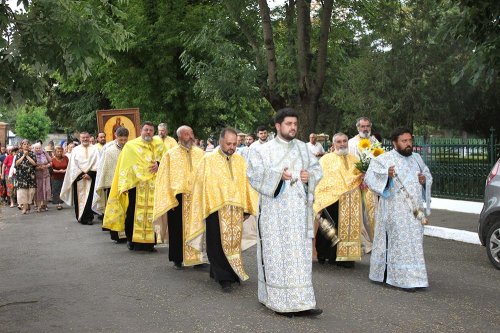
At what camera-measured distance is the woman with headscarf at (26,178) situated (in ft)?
65.6

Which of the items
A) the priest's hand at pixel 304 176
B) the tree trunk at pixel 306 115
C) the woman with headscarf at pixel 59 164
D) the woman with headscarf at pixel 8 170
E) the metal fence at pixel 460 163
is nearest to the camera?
the priest's hand at pixel 304 176

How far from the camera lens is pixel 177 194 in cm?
993

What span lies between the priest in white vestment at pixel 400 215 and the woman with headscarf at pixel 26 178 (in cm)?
1344

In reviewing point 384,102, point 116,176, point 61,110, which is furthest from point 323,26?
point 61,110

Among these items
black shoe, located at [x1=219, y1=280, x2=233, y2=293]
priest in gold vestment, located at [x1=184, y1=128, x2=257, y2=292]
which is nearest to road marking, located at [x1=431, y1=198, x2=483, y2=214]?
priest in gold vestment, located at [x1=184, y1=128, x2=257, y2=292]

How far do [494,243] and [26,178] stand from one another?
1383 cm

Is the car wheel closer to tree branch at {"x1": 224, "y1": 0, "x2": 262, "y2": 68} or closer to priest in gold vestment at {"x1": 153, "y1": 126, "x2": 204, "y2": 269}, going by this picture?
priest in gold vestment at {"x1": 153, "y1": 126, "x2": 204, "y2": 269}

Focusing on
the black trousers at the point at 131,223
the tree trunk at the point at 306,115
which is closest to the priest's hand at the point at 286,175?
the black trousers at the point at 131,223

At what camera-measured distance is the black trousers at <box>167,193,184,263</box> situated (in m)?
9.95

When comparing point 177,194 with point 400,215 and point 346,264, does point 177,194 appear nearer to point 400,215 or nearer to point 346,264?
point 346,264

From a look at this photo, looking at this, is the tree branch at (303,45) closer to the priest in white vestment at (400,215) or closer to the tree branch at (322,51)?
the tree branch at (322,51)

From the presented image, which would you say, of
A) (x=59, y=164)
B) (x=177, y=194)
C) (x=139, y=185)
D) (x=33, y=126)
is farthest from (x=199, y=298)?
(x=33, y=126)

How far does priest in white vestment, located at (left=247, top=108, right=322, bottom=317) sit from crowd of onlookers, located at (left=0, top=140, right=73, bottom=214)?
14025 mm

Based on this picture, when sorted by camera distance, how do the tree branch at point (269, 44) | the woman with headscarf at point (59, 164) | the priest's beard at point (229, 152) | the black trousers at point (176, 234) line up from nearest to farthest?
the priest's beard at point (229, 152) → the black trousers at point (176, 234) → the tree branch at point (269, 44) → the woman with headscarf at point (59, 164)
